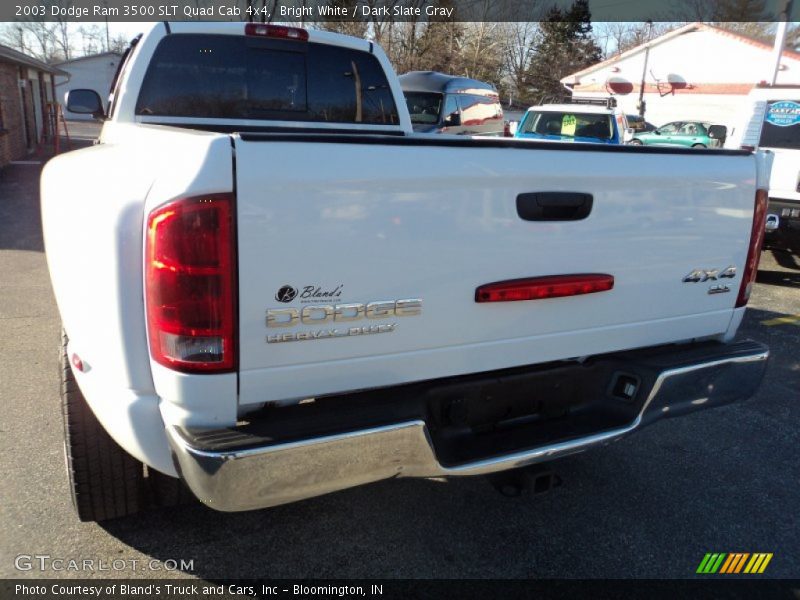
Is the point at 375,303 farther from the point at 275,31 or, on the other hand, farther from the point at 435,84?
the point at 435,84

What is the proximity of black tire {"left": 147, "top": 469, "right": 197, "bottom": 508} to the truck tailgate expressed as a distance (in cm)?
106

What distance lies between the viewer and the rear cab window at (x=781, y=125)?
26.9 ft

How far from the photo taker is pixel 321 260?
190cm

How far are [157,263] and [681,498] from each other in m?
2.76

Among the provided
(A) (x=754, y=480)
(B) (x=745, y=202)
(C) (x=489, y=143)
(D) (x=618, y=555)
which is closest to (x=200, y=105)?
(C) (x=489, y=143)

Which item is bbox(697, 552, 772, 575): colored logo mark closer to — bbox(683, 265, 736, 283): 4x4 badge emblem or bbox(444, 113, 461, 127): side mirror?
bbox(683, 265, 736, 283): 4x4 badge emblem

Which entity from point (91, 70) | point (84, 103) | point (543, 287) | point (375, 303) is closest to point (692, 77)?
point (84, 103)

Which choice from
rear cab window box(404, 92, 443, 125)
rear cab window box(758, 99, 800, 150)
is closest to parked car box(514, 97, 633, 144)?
rear cab window box(404, 92, 443, 125)

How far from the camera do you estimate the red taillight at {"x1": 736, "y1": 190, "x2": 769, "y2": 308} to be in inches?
106

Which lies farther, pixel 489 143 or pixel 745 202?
pixel 745 202

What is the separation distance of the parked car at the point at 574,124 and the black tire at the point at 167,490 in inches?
442

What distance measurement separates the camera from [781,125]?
8352 millimetres

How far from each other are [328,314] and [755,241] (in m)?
1.92

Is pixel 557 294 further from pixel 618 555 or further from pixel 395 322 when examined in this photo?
pixel 618 555
